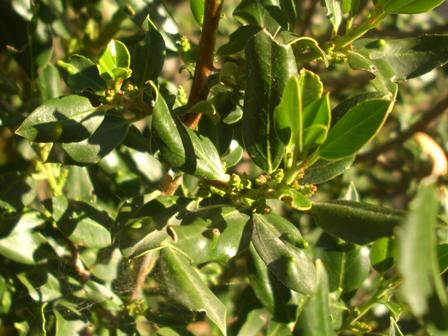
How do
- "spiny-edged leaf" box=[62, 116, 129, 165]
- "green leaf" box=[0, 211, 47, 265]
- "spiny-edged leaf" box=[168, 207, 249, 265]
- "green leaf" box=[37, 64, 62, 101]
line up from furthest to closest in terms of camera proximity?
"green leaf" box=[37, 64, 62, 101]
"green leaf" box=[0, 211, 47, 265]
"spiny-edged leaf" box=[62, 116, 129, 165]
"spiny-edged leaf" box=[168, 207, 249, 265]

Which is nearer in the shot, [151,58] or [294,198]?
[294,198]

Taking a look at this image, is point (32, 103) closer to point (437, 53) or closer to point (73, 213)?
point (73, 213)

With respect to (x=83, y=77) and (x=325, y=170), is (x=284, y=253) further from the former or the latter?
(x=83, y=77)

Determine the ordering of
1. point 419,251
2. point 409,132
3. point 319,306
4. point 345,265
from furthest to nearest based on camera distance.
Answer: point 409,132
point 345,265
point 319,306
point 419,251

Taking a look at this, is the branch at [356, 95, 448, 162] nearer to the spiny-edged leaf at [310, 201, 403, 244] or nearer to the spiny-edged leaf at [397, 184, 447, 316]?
the spiny-edged leaf at [310, 201, 403, 244]

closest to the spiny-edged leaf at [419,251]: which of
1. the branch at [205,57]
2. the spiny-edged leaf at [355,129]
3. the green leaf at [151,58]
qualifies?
the spiny-edged leaf at [355,129]

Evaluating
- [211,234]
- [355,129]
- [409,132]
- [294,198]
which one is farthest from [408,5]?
Result: [409,132]

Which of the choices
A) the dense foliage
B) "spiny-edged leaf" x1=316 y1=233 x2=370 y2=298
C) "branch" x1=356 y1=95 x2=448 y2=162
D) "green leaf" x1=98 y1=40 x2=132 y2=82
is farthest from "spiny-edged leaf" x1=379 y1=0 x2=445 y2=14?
"branch" x1=356 y1=95 x2=448 y2=162
